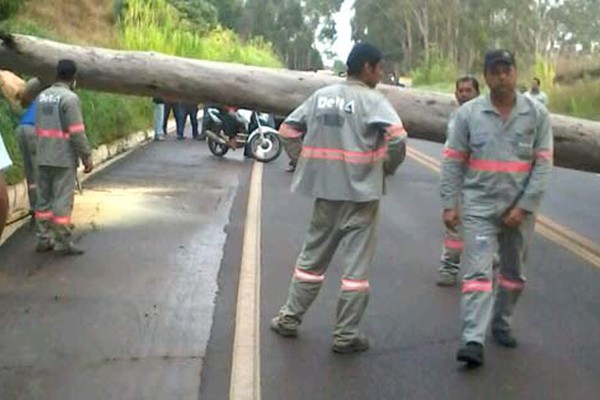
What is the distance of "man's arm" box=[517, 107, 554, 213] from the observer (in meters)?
6.10

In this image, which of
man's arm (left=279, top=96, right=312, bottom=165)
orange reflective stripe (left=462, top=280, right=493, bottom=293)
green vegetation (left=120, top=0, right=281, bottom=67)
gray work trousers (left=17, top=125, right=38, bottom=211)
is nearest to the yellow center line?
orange reflective stripe (left=462, top=280, right=493, bottom=293)

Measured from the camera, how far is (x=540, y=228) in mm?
11680

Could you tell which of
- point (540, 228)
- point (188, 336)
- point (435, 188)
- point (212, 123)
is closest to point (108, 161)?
point (212, 123)

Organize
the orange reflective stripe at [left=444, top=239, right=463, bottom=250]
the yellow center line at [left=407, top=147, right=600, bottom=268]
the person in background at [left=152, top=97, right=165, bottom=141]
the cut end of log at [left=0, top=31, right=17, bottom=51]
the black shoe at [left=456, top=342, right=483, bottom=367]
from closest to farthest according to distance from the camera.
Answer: the black shoe at [left=456, top=342, right=483, bottom=367] → the orange reflective stripe at [left=444, top=239, right=463, bottom=250] → the cut end of log at [left=0, top=31, right=17, bottom=51] → the yellow center line at [left=407, top=147, right=600, bottom=268] → the person in background at [left=152, top=97, right=165, bottom=141]

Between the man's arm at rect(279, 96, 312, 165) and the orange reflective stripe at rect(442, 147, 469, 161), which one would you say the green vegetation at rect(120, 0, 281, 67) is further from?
the orange reflective stripe at rect(442, 147, 469, 161)

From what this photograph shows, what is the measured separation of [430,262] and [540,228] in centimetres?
272

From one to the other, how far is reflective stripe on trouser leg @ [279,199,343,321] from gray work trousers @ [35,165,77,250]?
138 inches

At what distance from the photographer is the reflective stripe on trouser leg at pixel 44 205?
946 cm

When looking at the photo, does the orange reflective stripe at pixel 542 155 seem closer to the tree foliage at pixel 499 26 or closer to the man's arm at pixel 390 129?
the man's arm at pixel 390 129

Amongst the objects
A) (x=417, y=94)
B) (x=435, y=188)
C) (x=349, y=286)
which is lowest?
(x=435, y=188)

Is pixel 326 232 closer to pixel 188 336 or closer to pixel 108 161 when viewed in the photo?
pixel 188 336

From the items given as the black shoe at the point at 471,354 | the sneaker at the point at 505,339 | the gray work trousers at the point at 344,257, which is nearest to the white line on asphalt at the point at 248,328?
the gray work trousers at the point at 344,257

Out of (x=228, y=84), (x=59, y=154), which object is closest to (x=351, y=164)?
(x=228, y=84)

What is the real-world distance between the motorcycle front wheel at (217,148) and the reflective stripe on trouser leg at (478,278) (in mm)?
14834
